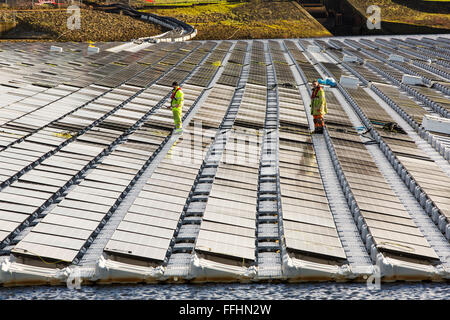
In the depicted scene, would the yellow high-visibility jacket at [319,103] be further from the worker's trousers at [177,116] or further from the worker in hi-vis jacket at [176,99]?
the worker's trousers at [177,116]

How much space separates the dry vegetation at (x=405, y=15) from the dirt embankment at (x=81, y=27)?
161 feet

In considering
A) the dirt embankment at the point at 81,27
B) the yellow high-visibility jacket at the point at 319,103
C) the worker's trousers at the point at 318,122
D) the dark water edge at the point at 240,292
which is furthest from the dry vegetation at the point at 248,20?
the dark water edge at the point at 240,292

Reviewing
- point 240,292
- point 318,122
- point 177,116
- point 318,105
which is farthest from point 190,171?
point 318,122

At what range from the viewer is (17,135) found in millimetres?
19219

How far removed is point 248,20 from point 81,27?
36926 mm

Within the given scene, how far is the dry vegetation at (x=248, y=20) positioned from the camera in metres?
87.6

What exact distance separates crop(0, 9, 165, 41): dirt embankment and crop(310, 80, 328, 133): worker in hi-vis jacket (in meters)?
61.4

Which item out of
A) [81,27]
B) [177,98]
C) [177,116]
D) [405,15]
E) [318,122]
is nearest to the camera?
[177,98]

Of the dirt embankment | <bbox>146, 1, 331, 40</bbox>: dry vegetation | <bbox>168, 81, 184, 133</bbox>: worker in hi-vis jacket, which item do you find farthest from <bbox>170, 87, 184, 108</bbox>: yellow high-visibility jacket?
<bbox>146, 1, 331, 40</bbox>: dry vegetation

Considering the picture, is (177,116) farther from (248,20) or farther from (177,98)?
(248,20)

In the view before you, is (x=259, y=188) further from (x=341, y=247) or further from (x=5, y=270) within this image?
(x=5, y=270)

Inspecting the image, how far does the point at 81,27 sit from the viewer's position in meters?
77.8
